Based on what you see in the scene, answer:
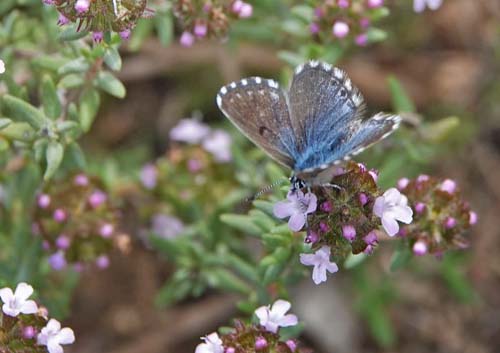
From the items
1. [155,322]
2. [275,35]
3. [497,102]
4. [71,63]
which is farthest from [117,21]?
[497,102]

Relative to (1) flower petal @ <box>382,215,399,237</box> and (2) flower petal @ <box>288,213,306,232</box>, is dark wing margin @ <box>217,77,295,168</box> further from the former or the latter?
(1) flower petal @ <box>382,215,399,237</box>

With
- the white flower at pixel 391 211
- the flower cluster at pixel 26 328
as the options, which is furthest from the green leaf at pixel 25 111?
the white flower at pixel 391 211

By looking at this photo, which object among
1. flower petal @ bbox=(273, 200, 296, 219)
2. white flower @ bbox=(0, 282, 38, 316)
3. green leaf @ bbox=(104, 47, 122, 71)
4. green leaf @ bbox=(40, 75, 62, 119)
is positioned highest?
green leaf @ bbox=(104, 47, 122, 71)

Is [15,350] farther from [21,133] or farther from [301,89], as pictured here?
[301,89]

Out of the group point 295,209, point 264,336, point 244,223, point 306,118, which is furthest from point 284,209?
point 244,223

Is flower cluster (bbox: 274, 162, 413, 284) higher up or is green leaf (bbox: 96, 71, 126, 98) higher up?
green leaf (bbox: 96, 71, 126, 98)

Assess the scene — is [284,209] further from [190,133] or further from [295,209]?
[190,133]

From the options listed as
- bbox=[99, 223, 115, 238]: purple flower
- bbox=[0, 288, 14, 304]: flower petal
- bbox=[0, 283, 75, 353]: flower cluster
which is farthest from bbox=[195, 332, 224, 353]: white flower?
bbox=[99, 223, 115, 238]: purple flower

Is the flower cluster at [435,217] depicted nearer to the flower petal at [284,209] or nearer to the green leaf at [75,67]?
the flower petal at [284,209]
